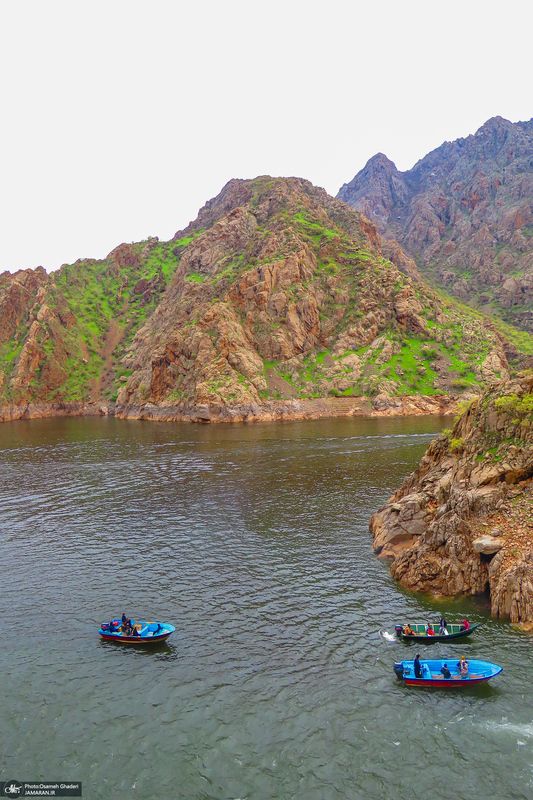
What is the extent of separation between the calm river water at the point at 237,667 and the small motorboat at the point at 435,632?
0.72m

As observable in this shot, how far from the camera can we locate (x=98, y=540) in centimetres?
5184

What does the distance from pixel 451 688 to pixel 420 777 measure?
7.36 m

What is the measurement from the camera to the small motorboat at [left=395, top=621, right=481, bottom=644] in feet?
101

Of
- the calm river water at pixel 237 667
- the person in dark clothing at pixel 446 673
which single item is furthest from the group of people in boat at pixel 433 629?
the person in dark clothing at pixel 446 673

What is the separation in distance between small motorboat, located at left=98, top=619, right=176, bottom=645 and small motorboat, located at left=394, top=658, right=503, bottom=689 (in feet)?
56.1

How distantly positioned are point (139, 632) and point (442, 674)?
22.0 m

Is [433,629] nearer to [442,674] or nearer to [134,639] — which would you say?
[442,674]

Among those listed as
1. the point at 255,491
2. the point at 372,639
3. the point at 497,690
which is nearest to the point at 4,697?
the point at 372,639

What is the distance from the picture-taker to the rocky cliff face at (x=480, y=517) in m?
33.8

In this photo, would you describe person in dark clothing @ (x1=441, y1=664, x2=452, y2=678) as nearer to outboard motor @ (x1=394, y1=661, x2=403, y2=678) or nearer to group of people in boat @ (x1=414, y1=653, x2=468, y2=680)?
group of people in boat @ (x1=414, y1=653, x2=468, y2=680)

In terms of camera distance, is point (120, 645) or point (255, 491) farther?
point (255, 491)

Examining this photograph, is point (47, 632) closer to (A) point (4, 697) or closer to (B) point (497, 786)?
(A) point (4, 697)

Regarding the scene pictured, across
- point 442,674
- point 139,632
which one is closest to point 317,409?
point 139,632

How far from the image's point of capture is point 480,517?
3750cm
